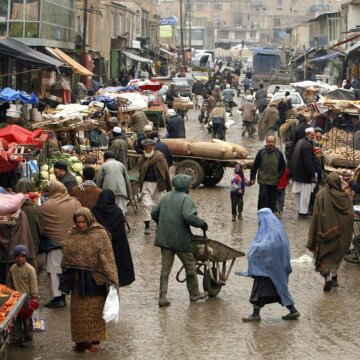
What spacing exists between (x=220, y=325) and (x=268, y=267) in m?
0.75

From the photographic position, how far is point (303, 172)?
62.8 ft

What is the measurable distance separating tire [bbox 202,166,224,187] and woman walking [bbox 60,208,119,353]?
11737 mm

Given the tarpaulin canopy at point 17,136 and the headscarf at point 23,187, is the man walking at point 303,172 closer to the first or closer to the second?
the tarpaulin canopy at point 17,136

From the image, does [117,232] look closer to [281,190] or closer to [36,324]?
[36,324]

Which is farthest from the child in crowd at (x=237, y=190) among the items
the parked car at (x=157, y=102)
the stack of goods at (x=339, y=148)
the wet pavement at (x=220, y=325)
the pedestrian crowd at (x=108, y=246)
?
the parked car at (x=157, y=102)

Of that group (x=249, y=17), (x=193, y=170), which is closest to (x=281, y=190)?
(x=193, y=170)

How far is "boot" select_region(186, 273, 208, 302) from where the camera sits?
13.0 metres

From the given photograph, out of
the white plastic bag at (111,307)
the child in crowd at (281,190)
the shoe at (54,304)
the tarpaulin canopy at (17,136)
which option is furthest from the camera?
the child in crowd at (281,190)

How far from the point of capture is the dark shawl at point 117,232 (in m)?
12.5

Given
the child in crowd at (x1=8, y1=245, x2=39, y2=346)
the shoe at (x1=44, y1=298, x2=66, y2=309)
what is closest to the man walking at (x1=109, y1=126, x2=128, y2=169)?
the shoe at (x1=44, y1=298, x2=66, y2=309)

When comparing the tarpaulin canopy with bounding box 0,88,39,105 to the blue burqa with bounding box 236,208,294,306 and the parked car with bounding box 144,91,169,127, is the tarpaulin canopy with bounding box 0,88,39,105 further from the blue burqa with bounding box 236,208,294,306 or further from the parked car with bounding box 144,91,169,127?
the parked car with bounding box 144,91,169,127

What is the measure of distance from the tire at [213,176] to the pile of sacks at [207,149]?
61 cm

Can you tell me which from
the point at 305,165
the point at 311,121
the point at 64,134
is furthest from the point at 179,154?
the point at 311,121

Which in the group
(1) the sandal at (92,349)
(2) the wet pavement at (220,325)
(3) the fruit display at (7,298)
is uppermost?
(3) the fruit display at (7,298)
